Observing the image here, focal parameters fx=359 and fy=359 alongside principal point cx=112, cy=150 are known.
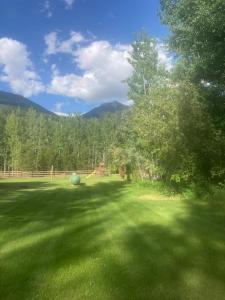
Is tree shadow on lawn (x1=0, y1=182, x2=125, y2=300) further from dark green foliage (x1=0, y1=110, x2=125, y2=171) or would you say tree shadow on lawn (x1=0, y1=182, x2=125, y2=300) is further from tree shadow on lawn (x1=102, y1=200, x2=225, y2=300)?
dark green foliage (x1=0, y1=110, x2=125, y2=171)

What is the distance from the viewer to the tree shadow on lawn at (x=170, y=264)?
19.9ft

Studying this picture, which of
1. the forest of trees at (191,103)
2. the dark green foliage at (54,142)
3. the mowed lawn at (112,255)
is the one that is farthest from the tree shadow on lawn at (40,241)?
the dark green foliage at (54,142)

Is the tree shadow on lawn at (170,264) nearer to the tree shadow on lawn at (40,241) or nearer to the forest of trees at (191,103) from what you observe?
the tree shadow on lawn at (40,241)

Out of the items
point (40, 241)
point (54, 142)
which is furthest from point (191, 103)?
point (54, 142)

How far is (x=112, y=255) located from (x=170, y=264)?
1381mm

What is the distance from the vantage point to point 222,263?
24.7 ft

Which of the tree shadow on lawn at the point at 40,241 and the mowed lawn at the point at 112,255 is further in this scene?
the tree shadow on lawn at the point at 40,241

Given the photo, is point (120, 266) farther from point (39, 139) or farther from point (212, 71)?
point (39, 139)

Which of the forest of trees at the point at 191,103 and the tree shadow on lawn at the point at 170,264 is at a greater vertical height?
the forest of trees at the point at 191,103

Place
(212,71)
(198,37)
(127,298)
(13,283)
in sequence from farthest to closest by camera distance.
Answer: (212,71) < (198,37) < (13,283) < (127,298)

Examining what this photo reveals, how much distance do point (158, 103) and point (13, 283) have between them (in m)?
17.5

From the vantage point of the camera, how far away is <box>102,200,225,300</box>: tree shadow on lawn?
6.06m

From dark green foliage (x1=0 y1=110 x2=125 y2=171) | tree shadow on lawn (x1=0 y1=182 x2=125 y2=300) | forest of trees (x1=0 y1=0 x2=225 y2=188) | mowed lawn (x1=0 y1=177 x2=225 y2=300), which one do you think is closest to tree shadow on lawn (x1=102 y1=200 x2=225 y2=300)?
mowed lawn (x1=0 y1=177 x2=225 y2=300)

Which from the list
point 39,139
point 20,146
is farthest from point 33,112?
point 20,146
